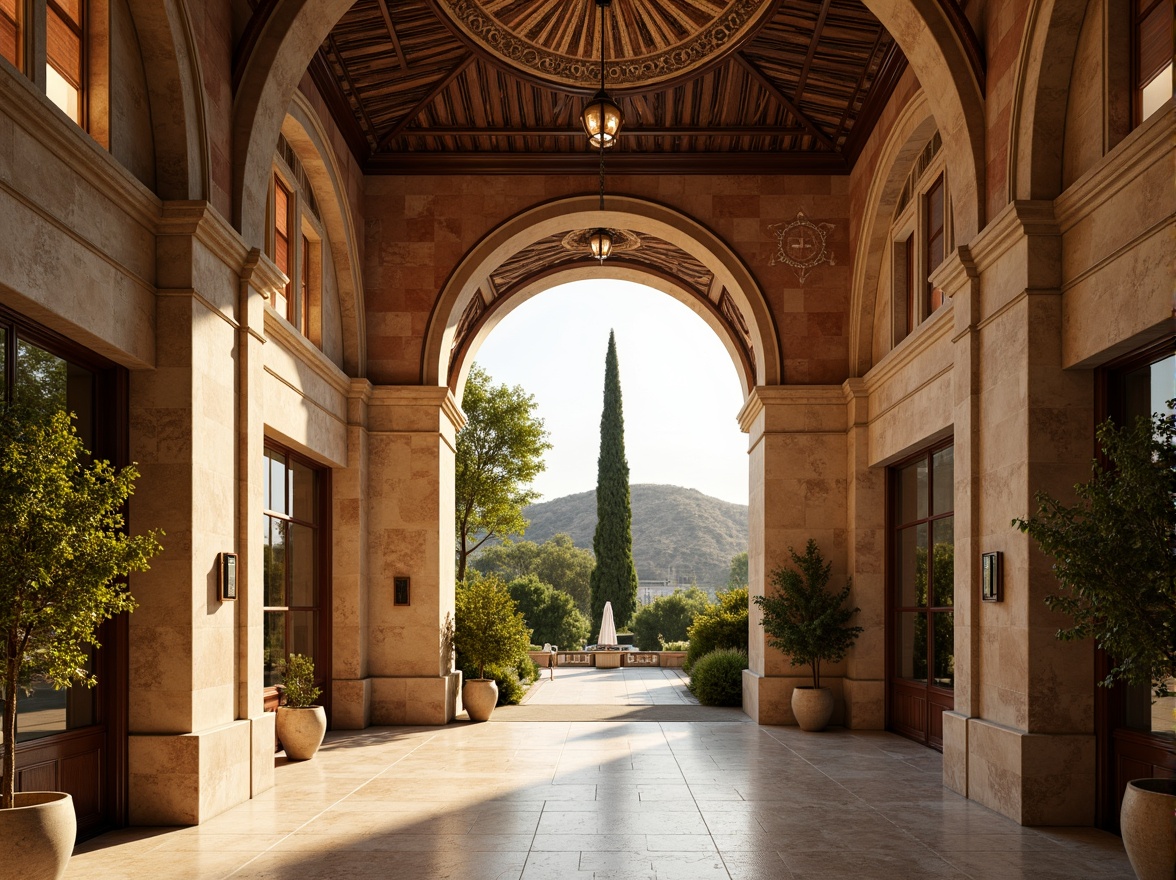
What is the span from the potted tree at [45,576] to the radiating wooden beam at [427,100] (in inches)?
346

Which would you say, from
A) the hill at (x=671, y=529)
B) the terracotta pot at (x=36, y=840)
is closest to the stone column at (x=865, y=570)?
the terracotta pot at (x=36, y=840)

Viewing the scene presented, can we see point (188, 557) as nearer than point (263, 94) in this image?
Yes

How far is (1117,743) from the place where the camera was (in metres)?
8.02

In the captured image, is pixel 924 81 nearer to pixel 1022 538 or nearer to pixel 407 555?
pixel 1022 538

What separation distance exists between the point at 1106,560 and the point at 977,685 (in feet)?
11.7

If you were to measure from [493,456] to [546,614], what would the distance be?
1425 cm

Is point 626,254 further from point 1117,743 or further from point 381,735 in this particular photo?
point 1117,743

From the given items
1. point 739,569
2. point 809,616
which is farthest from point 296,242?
point 739,569

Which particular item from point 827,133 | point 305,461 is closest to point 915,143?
point 827,133

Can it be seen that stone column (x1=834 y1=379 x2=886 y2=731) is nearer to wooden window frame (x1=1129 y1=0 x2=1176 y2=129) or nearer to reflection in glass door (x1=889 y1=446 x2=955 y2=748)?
reflection in glass door (x1=889 y1=446 x2=955 y2=748)

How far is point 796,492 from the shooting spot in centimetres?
1526

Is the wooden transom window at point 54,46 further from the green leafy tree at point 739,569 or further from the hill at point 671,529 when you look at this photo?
the hill at point 671,529

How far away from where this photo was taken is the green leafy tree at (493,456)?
28.1m

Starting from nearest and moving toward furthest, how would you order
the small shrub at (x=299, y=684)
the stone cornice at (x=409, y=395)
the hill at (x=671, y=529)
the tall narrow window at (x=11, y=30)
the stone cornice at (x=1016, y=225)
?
the tall narrow window at (x=11, y=30)
the stone cornice at (x=1016, y=225)
the small shrub at (x=299, y=684)
the stone cornice at (x=409, y=395)
the hill at (x=671, y=529)
